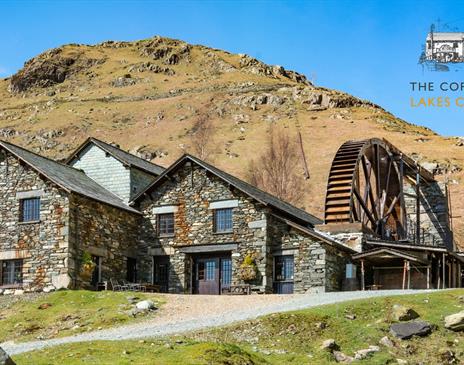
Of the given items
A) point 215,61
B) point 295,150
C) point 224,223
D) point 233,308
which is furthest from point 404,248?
point 215,61

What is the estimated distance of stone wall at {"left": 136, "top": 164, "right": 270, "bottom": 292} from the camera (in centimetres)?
3944

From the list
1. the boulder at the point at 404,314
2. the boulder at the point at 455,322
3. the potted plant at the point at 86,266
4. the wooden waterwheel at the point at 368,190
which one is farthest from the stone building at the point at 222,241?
the boulder at the point at 455,322

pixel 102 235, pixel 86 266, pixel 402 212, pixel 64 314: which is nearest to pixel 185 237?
pixel 102 235

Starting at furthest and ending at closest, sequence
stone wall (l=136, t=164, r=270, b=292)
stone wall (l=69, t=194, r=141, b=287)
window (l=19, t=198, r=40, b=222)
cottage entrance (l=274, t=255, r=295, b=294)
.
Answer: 1. stone wall (l=136, t=164, r=270, b=292)
2. window (l=19, t=198, r=40, b=222)
3. cottage entrance (l=274, t=255, r=295, b=294)
4. stone wall (l=69, t=194, r=141, b=287)

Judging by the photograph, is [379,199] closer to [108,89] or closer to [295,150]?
[295,150]

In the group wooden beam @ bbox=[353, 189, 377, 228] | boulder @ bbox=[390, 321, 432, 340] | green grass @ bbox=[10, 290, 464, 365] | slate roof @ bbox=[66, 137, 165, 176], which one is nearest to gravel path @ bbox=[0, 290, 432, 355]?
green grass @ bbox=[10, 290, 464, 365]

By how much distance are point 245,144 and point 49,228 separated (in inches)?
2828

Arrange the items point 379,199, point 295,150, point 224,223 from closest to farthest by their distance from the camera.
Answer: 1. point 224,223
2. point 379,199
3. point 295,150

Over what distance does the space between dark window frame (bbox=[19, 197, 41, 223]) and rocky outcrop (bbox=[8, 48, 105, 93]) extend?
138 metres

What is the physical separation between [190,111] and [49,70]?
193 ft

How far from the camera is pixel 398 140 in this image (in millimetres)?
105188

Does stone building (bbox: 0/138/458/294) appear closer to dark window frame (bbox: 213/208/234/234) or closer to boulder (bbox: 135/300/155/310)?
dark window frame (bbox: 213/208/234/234)

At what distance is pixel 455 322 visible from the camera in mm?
24469

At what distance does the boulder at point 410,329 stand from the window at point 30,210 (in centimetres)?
1949
